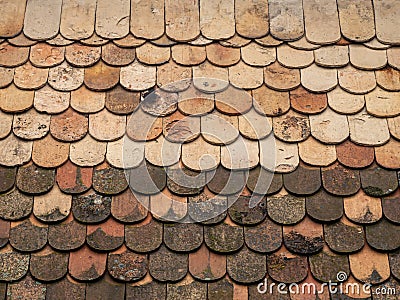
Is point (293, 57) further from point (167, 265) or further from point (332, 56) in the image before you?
point (167, 265)

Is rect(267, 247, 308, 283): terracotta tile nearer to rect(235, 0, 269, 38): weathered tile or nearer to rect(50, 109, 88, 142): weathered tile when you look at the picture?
rect(50, 109, 88, 142): weathered tile

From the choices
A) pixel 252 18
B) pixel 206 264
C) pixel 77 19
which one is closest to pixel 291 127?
pixel 252 18

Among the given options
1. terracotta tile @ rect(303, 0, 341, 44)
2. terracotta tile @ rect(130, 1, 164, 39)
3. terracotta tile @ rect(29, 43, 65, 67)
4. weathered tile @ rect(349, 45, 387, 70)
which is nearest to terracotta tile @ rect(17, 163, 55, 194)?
terracotta tile @ rect(29, 43, 65, 67)

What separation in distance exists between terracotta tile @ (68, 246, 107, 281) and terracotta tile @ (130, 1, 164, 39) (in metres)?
1.15

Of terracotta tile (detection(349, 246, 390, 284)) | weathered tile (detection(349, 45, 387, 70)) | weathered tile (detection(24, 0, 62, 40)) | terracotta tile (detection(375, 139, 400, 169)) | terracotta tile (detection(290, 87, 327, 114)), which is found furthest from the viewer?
weathered tile (detection(24, 0, 62, 40))

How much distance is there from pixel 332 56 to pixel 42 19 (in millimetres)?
1447

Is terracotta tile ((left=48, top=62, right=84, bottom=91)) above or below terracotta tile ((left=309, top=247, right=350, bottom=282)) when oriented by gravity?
above

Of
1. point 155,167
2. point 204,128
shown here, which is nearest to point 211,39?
point 204,128

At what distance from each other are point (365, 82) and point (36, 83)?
5.11 ft

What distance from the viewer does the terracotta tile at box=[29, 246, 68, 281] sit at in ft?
9.44

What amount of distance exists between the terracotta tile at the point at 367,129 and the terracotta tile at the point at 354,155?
1.3 inches

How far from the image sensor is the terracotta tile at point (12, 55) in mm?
3430

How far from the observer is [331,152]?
3.16m

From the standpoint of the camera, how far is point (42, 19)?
3547 mm
